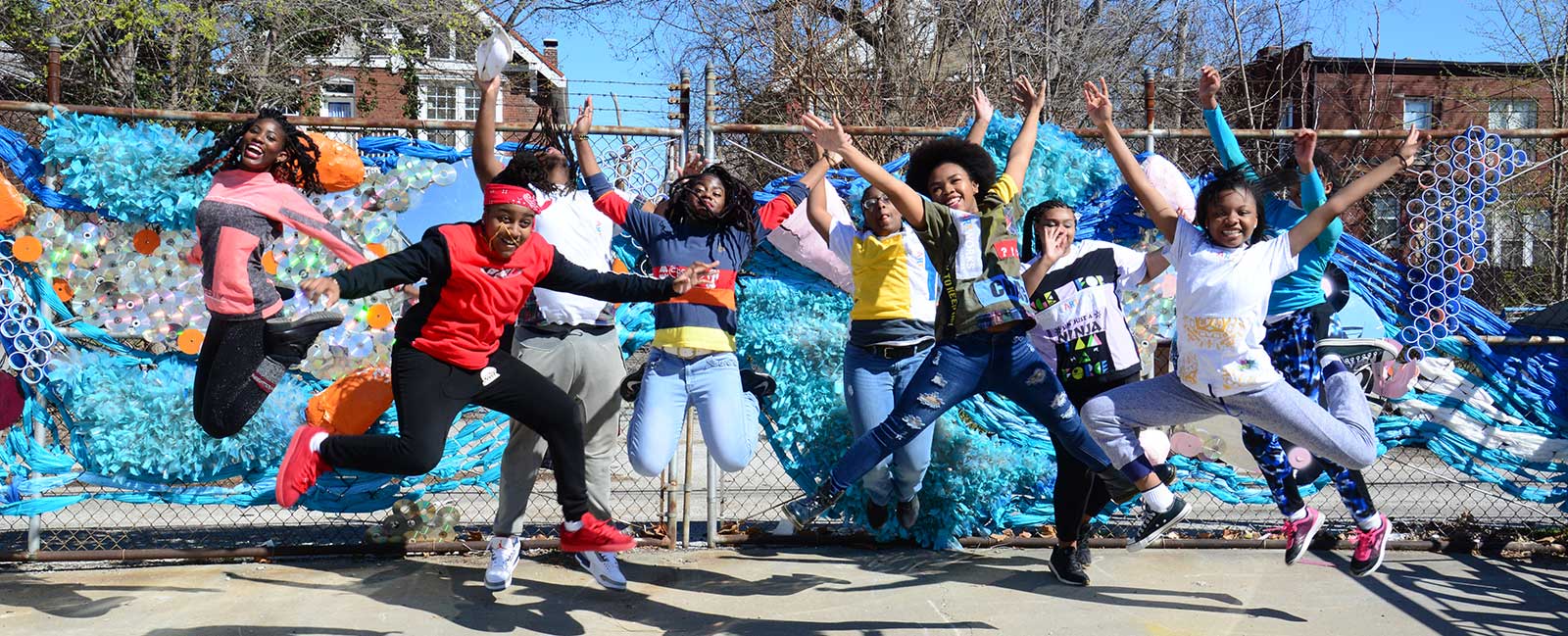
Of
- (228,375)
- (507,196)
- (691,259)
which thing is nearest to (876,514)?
(691,259)

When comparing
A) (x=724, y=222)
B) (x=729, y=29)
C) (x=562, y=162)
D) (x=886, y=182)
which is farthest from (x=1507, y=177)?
(x=729, y=29)

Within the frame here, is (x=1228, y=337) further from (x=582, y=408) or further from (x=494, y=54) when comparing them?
(x=494, y=54)

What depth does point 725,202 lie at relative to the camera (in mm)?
4852

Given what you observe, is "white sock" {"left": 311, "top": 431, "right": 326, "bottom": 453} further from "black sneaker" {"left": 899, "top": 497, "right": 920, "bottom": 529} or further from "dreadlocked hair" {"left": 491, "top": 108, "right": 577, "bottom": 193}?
"black sneaker" {"left": 899, "top": 497, "right": 920, "bottom": 529}

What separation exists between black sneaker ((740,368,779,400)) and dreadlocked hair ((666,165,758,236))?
24.4 inches

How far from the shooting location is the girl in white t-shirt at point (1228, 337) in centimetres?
393

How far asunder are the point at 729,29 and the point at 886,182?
8.53 metres

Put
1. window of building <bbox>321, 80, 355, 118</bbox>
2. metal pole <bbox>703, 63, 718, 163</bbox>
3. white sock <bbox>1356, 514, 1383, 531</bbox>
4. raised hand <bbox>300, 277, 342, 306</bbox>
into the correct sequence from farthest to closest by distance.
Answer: window of building <bbox>321, 80, 355, 118</bbox> < metal pole <bbox>703, 63, 718, 163</bbox> < white sock <bbox>1356, 514, 1383, 531</bbox> < raised hand <bbox>300, 277, 342, 306</bbox>

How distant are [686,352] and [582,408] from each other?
50cm

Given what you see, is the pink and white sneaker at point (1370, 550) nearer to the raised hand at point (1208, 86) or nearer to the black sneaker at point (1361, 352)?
the black sneaker at point (1361, 352)

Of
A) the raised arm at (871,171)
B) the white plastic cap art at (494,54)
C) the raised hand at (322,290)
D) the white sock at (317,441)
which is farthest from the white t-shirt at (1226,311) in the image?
the white sock at (317,441)

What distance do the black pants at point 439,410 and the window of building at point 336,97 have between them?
11912 millimetres

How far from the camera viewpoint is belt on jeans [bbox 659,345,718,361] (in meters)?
4.69

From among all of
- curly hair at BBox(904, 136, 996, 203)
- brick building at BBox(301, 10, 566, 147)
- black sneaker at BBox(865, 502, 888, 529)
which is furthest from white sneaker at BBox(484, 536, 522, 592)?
brick building at BBox(301, 10, 566, 147)
